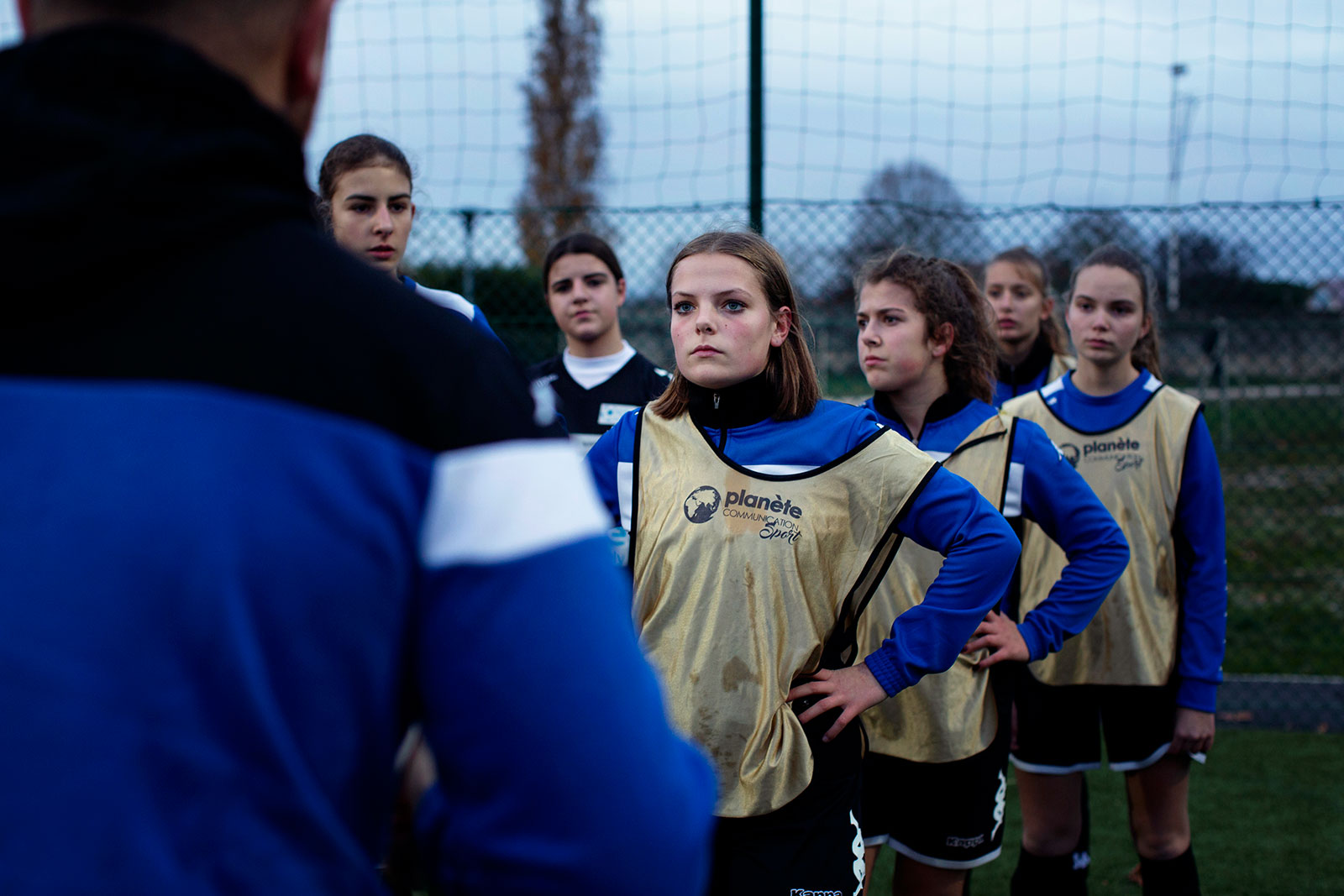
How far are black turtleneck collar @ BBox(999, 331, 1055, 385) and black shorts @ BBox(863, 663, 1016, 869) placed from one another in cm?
204

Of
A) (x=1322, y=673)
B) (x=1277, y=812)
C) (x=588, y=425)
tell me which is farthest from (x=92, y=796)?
(x=1322, y=673)

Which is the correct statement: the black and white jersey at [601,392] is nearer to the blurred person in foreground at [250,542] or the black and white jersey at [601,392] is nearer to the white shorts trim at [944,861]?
the white shorts trim at [944,861]

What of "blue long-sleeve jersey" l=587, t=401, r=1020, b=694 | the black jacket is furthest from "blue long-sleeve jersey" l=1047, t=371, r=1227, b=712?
the black jacket

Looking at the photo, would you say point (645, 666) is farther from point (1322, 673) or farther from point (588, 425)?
point (1322, 673)

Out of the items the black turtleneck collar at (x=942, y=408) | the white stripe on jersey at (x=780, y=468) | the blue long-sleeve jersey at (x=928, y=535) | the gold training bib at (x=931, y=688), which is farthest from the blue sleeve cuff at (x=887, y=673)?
the black turtleneck collar at (x=942, y=408)

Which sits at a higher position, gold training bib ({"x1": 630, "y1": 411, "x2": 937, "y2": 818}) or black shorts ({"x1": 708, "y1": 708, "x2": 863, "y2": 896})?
gold training bib ({"x1": 630, "y1": 411, "x2": 937, "y2": 818})

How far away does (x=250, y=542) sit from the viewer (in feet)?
2.12

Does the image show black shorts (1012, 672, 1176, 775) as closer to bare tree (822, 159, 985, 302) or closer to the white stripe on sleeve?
the white stripe on sleeve

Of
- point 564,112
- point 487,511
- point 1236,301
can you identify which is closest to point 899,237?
point 1236,301

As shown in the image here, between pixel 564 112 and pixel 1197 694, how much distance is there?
87.0 ft

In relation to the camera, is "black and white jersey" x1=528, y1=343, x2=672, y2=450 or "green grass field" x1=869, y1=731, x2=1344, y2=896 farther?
"black and white jersey" x1=528, y1=343, x2=672, y2=450

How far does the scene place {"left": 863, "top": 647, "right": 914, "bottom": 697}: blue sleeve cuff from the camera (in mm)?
2098

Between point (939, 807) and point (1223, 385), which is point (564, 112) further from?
point (939, 807)

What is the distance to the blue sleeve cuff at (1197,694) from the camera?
308cm
